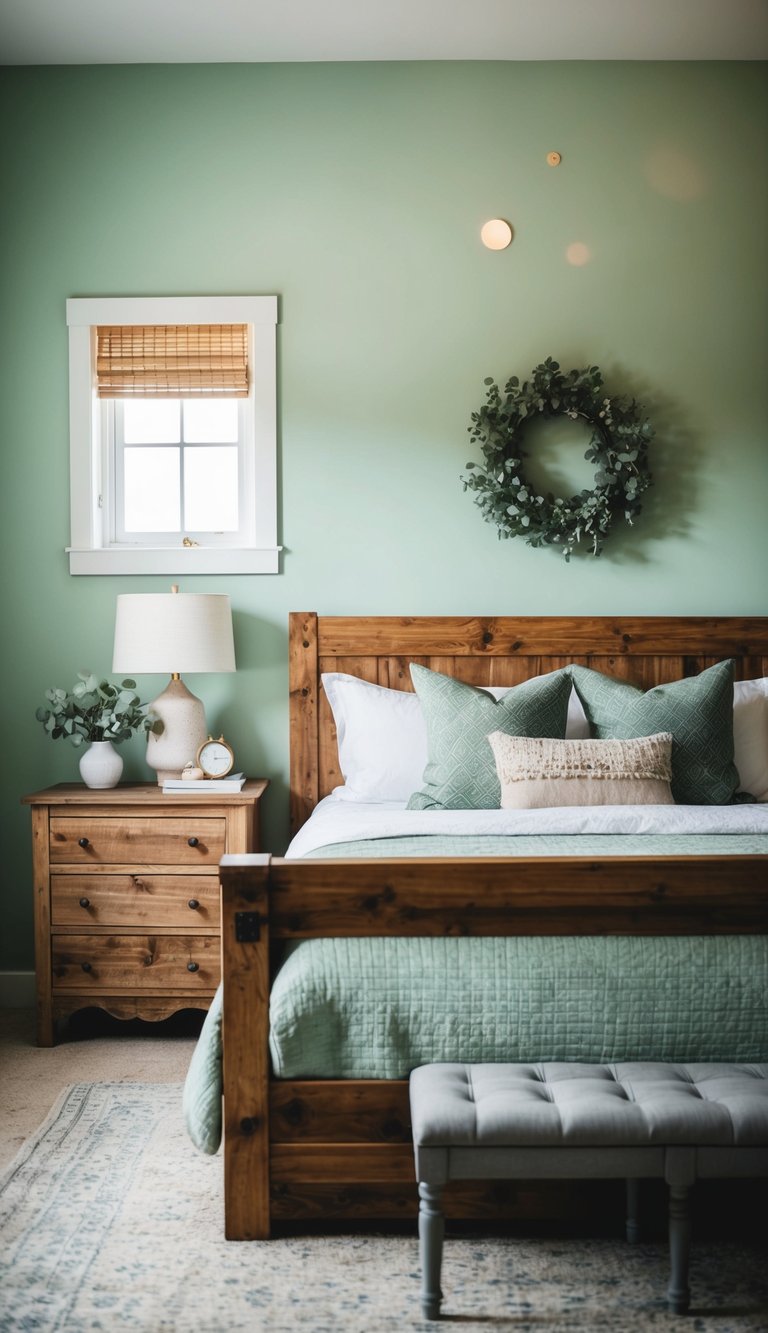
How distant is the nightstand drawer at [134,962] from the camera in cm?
318

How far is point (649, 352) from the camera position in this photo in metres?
3.63

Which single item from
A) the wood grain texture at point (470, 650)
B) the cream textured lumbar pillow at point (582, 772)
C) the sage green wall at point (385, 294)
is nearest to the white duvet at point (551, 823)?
the cream textured lumbar pillow at point (582, 772)

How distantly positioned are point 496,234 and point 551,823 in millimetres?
2103

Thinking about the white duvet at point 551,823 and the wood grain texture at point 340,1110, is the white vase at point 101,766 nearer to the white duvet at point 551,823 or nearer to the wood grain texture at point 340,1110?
the white duvet at point 551,823

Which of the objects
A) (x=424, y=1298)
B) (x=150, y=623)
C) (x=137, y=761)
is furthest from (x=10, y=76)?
(x=424, y=1298)

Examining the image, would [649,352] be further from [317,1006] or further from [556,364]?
[317,1006]

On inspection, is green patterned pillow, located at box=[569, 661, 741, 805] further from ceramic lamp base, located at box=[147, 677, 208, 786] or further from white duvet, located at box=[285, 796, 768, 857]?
ceramic lamp base, located at box=[147, 677, 208, 786]

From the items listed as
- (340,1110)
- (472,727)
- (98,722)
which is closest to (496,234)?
(472,727)

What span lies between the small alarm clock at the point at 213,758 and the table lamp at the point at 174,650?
0.03 m

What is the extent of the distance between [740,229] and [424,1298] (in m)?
3.30

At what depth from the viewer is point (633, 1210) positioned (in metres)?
2.03

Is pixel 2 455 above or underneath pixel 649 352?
underneath

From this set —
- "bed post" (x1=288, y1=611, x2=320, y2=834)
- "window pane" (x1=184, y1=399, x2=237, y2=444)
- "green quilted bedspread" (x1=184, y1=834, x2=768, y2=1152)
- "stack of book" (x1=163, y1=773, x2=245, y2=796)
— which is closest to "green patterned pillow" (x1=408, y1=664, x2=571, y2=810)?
"bed post" (x1=288, y1=611, x2=320, y2=834)

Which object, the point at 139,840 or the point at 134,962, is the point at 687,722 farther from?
the point at 134,962
